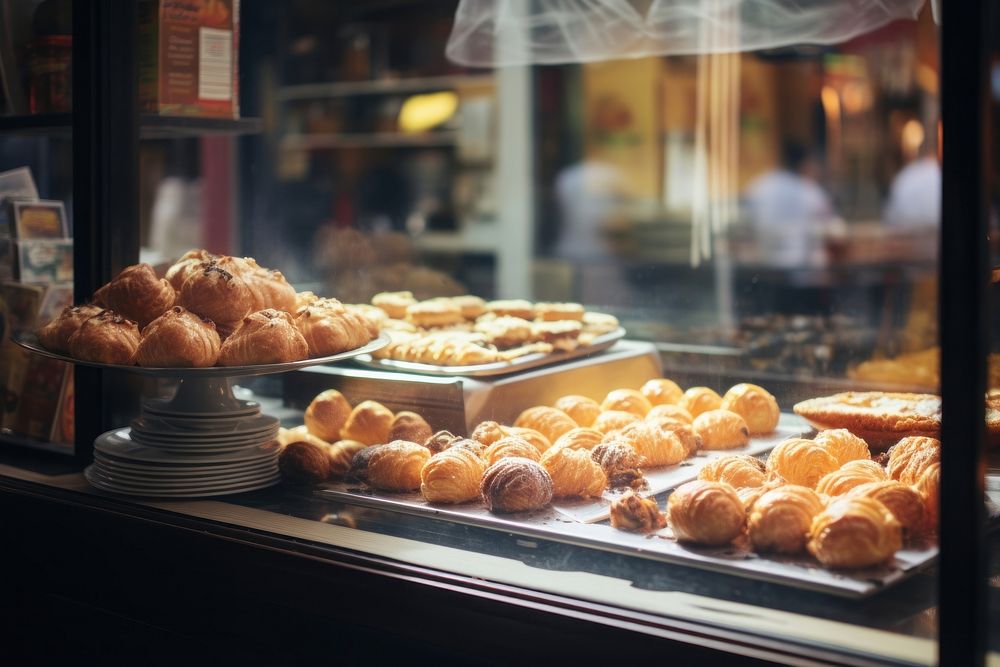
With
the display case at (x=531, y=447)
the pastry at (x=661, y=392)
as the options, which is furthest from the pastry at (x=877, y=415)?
the pastry at (x=661, y=392)

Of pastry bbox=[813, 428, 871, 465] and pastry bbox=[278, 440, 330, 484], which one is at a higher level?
pastry bbox=[813, 428, 871, 465]

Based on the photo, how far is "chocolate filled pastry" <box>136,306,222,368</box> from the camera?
1.68 metres

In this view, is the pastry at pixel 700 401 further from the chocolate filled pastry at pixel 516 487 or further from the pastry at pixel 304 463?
the pastry at pixel 304 463

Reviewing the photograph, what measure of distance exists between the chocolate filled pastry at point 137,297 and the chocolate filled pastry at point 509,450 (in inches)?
24.2

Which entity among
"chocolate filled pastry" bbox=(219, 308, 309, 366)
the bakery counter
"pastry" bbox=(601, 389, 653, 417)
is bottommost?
the bakery counter

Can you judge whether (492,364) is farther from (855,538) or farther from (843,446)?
(855,538)

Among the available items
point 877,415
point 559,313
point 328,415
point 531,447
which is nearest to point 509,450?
point 531,447

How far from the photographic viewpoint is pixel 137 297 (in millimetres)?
1814

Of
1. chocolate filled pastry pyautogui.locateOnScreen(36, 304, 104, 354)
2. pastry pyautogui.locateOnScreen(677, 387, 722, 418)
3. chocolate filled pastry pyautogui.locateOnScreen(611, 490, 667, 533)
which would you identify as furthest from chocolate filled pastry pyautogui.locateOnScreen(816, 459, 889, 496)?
chocolate filled pastry pyautogui.locateOnScreen(36, 304, 104, 354)

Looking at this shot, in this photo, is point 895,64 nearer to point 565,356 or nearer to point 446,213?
point 446,213

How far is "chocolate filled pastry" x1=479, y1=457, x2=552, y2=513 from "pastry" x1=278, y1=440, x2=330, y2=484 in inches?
14.1

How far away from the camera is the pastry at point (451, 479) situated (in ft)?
5.36

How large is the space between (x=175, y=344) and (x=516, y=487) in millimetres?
586

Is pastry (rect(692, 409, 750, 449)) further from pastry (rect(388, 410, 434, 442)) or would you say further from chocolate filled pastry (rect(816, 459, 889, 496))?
pastry (rect(388, 410, 434, 442))
